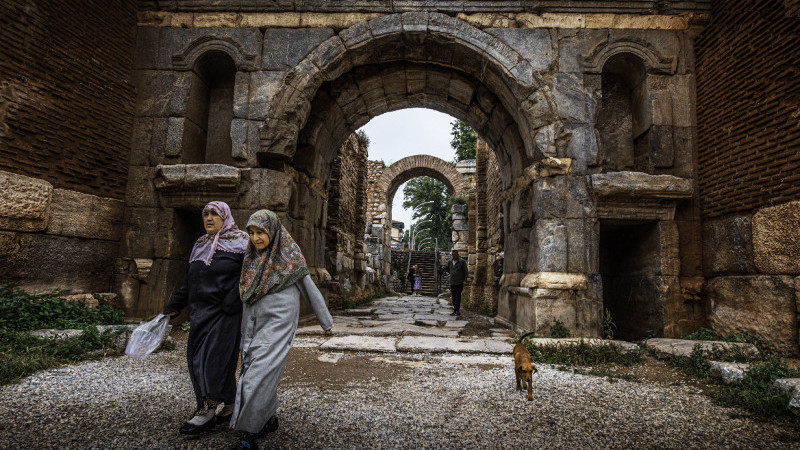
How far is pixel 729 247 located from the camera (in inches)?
193

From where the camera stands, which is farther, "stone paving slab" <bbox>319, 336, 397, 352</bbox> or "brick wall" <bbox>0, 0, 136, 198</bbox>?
"stone paving slab" <bbox>319, 336, 397, 352</bbox>

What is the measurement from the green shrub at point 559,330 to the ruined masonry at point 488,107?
0.11 m

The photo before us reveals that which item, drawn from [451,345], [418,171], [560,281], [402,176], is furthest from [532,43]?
[402,176]

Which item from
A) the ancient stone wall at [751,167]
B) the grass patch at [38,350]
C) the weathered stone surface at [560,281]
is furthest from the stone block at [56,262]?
the ancient stone wall at [751,167]

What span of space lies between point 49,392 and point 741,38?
7.78m

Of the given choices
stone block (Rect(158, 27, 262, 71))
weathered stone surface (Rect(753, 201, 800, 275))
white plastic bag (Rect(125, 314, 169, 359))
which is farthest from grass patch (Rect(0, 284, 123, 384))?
weathered stone surface (Rect(753, 201, 800, 275))

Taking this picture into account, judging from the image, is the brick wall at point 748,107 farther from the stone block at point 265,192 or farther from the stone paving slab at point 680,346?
the stone block at point 265,192

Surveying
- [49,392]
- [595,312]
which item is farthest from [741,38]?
[49,392]

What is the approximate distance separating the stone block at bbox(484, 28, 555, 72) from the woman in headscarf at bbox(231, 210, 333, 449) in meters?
4.64

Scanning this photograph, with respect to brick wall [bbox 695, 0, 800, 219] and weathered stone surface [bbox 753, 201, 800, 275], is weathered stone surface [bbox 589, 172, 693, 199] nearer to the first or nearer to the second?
brick wall [bbox 695, 0, 800, 219]

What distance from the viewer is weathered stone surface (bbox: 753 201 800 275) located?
4109 mm

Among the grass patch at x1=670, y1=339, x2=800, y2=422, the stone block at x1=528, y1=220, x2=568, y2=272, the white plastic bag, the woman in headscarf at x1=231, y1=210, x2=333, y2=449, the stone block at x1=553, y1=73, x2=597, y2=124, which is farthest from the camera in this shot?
the stone block at x1=553, y1=73, x2=597, y2=124

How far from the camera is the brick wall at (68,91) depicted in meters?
4.52

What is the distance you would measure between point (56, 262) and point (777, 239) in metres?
8.06
